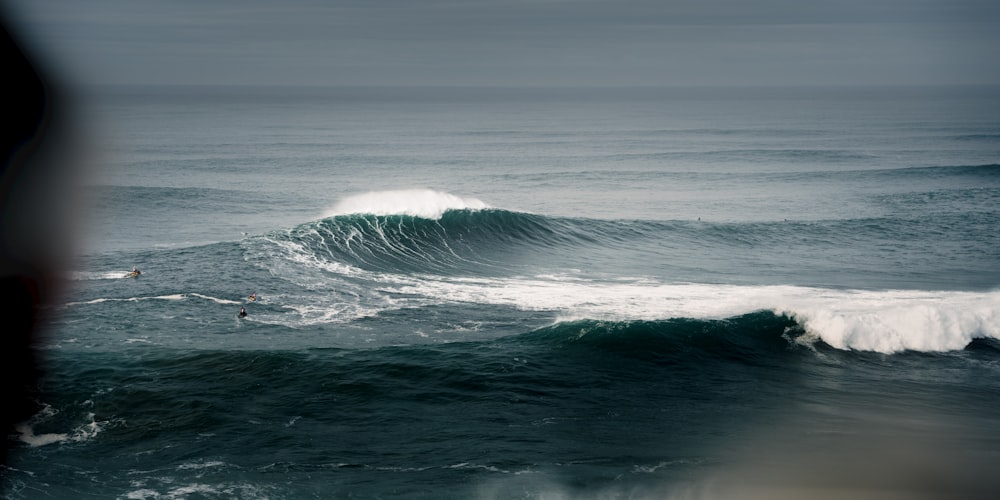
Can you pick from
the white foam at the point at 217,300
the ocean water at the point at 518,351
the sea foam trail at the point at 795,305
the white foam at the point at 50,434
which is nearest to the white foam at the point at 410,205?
the ocean water at the point at 518,351

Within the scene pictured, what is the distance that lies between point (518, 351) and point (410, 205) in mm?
19455

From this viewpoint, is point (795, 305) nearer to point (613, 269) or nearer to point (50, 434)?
point (613, 269)

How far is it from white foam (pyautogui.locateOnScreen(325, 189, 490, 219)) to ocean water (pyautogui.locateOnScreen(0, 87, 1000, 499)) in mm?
208

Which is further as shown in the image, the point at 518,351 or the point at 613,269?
the point at 613,269

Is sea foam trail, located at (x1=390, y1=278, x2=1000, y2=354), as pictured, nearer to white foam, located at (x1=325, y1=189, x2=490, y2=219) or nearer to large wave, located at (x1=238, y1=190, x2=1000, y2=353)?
large wave, located at (x1=238, y1=190, x2=1000, y2=353)

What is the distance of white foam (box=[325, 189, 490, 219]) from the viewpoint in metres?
38.8

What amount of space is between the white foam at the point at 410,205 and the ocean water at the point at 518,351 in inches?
8.2

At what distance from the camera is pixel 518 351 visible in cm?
2125

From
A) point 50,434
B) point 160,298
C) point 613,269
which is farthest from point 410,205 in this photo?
point 50,434

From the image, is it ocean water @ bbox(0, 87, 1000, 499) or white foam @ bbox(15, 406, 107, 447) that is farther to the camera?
white foam @ bbox(15, 406, 107, 447)

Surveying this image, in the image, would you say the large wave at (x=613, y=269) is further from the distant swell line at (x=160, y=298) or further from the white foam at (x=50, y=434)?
the white foam at (x=50, y=434)

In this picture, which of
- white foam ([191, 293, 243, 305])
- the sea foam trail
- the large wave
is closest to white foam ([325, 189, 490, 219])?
the large wave

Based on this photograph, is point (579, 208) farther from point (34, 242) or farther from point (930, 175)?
point (34, 242)

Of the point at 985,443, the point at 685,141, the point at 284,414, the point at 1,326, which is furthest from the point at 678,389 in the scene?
the point at 685,141
